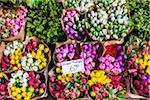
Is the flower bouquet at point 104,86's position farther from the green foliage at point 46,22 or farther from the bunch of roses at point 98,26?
the green foliage at point 46,22

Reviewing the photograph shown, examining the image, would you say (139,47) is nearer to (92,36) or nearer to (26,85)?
(92,36)

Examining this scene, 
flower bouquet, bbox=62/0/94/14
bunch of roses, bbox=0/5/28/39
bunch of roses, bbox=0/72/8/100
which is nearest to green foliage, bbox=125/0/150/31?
flower bouquet, bbox=62/0/94/14

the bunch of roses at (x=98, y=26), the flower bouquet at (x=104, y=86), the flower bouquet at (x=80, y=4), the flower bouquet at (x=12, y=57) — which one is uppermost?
the flower bouquet at (x=80, y=4)

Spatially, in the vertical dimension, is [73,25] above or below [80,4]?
below

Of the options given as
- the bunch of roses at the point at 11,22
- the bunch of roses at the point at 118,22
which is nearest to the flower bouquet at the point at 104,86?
the bunch of roses at the point at 118,22

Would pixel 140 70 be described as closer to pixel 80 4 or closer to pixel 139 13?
pixel 139 13

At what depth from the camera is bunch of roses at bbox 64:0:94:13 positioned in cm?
255

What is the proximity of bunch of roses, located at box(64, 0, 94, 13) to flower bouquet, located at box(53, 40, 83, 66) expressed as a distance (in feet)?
0.83

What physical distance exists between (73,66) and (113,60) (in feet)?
0.97

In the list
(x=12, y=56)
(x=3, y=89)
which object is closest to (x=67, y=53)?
(x=12, y=56)

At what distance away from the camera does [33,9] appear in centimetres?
266

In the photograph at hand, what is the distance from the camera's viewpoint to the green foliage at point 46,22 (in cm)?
257

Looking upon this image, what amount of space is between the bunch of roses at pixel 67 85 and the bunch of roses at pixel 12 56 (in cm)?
27

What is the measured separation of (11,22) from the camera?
8.32 ft
